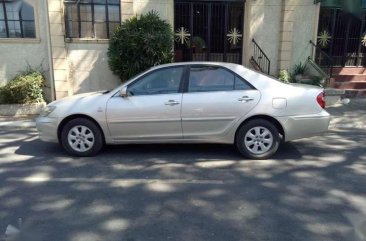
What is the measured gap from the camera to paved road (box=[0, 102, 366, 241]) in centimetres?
342

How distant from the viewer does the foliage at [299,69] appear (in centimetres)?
1128

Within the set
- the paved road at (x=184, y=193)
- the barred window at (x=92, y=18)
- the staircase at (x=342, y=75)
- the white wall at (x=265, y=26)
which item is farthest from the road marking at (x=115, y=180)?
the staircase at (x=342, y=75)

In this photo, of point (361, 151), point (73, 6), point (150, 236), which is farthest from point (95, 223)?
point (73, 6)

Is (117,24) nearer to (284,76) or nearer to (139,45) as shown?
(139,45)

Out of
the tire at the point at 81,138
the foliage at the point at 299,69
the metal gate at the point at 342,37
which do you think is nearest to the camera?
the tire at the point at 81,138

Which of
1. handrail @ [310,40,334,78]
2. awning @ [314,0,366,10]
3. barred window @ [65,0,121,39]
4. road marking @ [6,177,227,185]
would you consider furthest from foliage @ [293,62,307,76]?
road marking @ [6,177,227,185]

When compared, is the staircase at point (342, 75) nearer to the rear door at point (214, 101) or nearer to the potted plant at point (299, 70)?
the potted plant at point (299, 70)

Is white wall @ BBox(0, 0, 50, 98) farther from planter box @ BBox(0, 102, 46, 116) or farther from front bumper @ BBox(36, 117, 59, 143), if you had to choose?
front bumper @ BBox(36, 117, 59, 143)

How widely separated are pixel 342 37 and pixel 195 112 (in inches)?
358

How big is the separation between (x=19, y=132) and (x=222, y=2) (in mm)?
7148

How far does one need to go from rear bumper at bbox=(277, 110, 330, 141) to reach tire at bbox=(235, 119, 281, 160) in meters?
0.19

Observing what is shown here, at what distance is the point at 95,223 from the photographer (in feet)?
11.7

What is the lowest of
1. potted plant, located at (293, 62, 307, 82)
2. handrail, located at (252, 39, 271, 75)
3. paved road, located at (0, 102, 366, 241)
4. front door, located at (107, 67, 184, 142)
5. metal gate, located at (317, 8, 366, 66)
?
paved road, located at (0, 102, 366, 241)

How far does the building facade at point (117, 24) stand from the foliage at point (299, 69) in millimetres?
179
